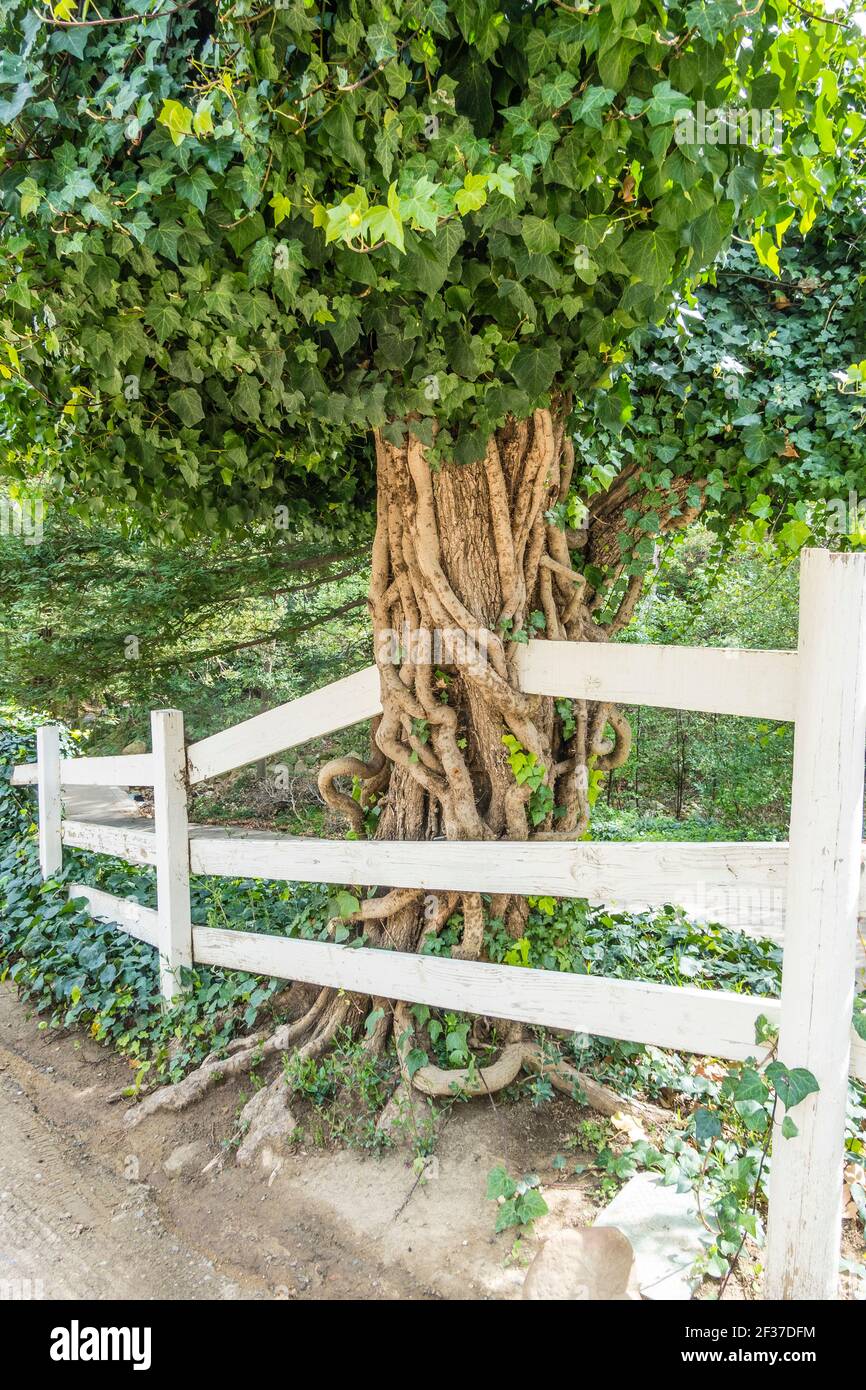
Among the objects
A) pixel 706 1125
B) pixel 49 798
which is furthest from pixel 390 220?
pixel 49 798

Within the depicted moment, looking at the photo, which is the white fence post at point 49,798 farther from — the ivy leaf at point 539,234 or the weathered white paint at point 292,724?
the ivy leaf at point 539,234

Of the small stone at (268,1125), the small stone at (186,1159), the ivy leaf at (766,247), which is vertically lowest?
the small stone at (186,1159)

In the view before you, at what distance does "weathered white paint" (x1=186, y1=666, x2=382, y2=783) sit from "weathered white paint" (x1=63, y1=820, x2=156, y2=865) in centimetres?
47

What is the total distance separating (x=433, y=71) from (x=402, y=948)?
2.58m

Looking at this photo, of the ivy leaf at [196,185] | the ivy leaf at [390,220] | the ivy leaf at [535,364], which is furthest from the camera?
the ivy leaf at [535,364]

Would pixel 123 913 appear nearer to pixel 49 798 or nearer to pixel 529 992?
pixel 49 798

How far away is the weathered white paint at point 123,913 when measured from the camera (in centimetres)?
370

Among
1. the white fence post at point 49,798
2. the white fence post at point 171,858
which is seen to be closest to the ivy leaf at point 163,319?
the white fence post at point 171,858

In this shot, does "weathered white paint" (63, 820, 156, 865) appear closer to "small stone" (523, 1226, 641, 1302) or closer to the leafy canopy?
the leafy canopy

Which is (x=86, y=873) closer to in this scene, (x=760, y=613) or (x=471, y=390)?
(x=471, y=390)

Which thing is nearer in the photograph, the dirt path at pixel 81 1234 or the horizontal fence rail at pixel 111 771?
the dirt path at pixel 81 1234

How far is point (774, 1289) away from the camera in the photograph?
1855 millimetres

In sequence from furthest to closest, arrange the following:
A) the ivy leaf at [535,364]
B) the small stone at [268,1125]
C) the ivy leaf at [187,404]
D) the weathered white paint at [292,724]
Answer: the weathered white paint at [292,724]
the small stone at [268,1125]
the ivy leaf at [187,404]
the ivy leaf at [535,364]

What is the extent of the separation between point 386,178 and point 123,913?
11.4 feet
